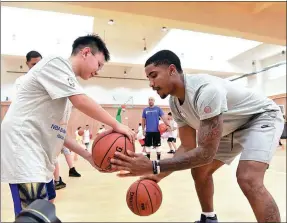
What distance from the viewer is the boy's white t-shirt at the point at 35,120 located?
99cm

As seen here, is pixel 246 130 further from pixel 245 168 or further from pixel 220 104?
pixel 220 104

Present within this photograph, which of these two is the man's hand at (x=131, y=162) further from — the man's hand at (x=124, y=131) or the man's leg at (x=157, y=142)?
the man's leg at (x=157, y=142)

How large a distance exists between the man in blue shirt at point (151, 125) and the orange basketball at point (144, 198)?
0.14m

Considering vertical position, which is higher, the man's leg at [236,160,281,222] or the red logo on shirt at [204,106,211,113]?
the red logo on shirt at [204,106,211,113]

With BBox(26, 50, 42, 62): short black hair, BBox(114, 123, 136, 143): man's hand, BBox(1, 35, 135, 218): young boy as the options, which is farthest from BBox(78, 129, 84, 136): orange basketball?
BBox(26, 50, 42, 62): short black hair

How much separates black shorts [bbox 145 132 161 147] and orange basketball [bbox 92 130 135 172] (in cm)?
18

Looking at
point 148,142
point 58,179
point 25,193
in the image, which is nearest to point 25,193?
point 25,193

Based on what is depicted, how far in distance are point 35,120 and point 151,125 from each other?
0.46 m

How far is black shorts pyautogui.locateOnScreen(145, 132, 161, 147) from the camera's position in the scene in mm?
1198

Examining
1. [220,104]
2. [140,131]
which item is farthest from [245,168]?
[140,131]

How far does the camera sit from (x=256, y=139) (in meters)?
1.26

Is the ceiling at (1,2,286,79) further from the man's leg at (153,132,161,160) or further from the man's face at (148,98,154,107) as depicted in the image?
the man's leg at (153,132,161,160)

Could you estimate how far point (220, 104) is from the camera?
1.09 m

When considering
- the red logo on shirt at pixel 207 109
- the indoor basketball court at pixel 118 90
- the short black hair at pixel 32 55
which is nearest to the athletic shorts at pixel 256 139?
the indoor basketball court at pixel 118 90
